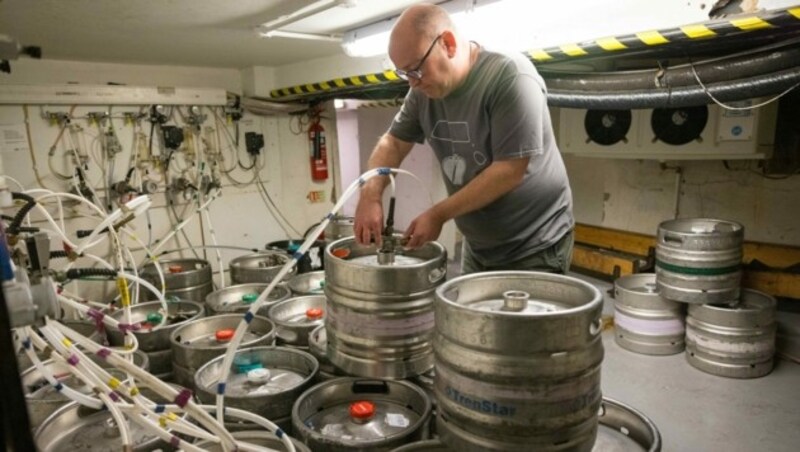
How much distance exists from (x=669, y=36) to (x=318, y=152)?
3.83 m

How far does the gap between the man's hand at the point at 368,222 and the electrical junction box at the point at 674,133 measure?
3.07 meters

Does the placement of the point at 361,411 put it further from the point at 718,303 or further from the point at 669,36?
the point at 718,303

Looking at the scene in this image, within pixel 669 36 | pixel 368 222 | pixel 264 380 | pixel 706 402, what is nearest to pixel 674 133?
pixel 706 402

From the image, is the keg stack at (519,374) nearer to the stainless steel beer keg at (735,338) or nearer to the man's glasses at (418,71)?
the man's glasses at (418,71)

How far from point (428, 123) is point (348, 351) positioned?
89 cm

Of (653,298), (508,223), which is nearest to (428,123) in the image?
(508,223)

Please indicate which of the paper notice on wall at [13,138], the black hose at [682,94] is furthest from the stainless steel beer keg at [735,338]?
the paper notice on wall at [13,138]

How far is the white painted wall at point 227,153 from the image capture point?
12.8 ft

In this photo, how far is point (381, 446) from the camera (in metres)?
1.53

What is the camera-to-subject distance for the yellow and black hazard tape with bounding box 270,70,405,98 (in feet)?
11.3

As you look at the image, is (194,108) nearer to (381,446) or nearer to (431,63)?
(431,63)

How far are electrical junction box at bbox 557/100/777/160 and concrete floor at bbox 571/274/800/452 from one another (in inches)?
62.0

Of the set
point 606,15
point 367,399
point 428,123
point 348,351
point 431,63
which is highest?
point 606,15

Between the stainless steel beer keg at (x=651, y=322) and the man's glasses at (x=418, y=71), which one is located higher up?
the man's glasses at (x=418, y=71)
